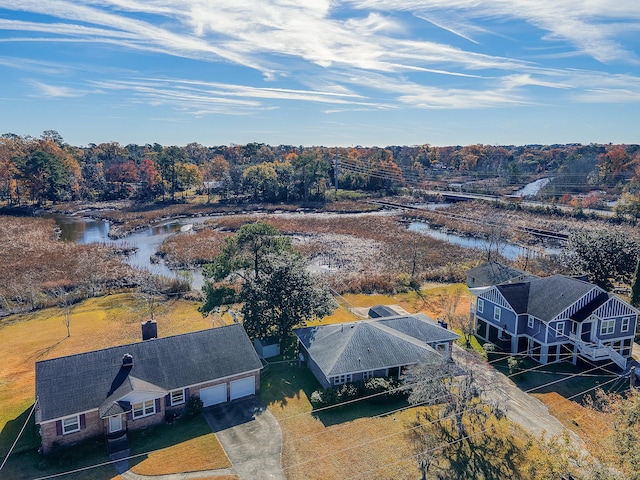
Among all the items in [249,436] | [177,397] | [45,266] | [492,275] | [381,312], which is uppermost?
[492,275]

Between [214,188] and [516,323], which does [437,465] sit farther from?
[214,188]

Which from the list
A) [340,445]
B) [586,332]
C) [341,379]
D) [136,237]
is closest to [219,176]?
[136,237]

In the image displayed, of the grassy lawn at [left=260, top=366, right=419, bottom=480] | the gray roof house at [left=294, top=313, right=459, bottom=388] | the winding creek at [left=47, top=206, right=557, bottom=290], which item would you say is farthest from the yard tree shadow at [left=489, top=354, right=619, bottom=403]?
the winding creek at [left=47, top=206, right=557, bottom=290]

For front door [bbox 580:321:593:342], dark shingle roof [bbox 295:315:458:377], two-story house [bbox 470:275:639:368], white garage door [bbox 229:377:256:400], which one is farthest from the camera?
front door [bbox 580:321:593:342]

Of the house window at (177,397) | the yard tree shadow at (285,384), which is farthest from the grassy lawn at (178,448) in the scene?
the yard tree shadow at (285,384)

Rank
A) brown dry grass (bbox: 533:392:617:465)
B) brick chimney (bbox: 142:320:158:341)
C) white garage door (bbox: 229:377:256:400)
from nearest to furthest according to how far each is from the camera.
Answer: brown dry grass (bbox: 533:392:617:465) < white garage door (bbox: 229:377:256:400) < brick chimney (bbox: 142:320:158:341)

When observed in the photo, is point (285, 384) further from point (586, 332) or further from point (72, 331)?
point (586, 332)

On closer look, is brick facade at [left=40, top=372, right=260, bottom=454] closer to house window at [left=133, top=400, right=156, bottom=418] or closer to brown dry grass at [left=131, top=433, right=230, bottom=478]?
house window at [left=133, top=400, right=156, bottom=418]
